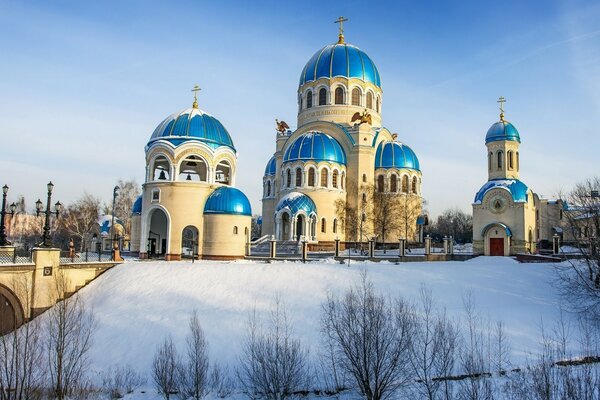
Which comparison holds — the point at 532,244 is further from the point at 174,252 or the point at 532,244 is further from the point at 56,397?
the point at 56,397

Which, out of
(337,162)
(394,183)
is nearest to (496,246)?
(394,183)

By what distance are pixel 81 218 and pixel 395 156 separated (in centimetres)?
3216

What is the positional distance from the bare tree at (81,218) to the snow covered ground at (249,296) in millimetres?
24917

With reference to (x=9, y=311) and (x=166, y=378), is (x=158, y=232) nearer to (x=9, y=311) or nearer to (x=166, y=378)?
(x=9, y=311)

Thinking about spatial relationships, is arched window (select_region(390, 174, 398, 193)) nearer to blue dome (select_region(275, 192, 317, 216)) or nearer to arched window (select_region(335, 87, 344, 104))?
arched window (select_region(335, 87, 344, 104))

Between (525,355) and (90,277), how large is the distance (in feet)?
59.5

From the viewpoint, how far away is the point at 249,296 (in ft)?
63.4

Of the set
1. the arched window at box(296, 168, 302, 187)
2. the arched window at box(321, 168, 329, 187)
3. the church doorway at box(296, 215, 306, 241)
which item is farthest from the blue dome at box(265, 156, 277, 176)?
the church doorway at box(296, 215, 306, 241)

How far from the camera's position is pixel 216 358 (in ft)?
50.8

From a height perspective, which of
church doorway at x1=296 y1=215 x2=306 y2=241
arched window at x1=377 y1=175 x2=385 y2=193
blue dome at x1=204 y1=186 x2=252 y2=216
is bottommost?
church doorway at x1=296 y1=215 x2=306 y2=241

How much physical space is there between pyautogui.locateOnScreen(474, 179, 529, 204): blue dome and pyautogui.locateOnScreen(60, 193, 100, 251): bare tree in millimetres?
31934

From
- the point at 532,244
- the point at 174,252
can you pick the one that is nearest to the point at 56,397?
the point at 174,252

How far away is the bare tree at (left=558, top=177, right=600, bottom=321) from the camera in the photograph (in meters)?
19.0

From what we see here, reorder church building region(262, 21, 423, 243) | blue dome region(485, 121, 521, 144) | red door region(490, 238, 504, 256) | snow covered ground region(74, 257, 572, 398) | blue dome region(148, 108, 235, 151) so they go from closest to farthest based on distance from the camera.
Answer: snow covered ground region(74, 257, 572, 398), blue dome region(148, 108, 235, 151), red door region(490, 238, 504, 256), blue dome region(485, 121, 521, 144), church building region(262, 21, 423, 243)
